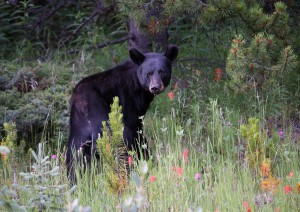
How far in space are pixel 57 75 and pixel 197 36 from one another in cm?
221

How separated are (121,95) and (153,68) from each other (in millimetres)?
444

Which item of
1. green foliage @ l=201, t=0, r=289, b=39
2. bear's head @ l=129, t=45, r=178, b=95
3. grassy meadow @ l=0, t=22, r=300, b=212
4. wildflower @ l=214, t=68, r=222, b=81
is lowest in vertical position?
grassy meadow @ l=0, t=22, r=300, b=212

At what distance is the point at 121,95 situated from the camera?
6.38 meters

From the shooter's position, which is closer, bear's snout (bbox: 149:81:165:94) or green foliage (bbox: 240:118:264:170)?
green foliage (bbox: 240:118:264:170)

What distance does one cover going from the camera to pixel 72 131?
6047 mm

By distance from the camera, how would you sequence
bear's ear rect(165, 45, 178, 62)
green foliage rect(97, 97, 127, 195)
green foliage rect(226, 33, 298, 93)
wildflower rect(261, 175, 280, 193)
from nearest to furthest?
green foliage rect(97, 97, 127, 195) → wildflower rect(261, 175, 280, 193) → green foliage rect(226, 33, 298, 93) → bear's ear rect(165, 45, 178, 62)

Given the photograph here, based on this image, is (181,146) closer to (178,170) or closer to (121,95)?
(121,95)

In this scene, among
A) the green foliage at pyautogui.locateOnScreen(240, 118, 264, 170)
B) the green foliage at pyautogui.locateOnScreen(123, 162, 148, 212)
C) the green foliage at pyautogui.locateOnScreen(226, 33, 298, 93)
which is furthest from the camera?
the green foliage at pyautogui.locateOnScreen(226, 33, 298, 93)

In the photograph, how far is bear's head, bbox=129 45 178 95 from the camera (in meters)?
6.14

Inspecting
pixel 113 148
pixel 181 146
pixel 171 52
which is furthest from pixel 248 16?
pixel 113 148

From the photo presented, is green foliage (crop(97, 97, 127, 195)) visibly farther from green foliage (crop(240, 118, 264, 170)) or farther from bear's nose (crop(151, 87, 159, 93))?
bear's nose (crop(151, 87, 159, 93))

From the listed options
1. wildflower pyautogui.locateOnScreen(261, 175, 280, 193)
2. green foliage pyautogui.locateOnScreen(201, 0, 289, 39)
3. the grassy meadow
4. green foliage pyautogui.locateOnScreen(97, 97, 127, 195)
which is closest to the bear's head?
the grassy meadow

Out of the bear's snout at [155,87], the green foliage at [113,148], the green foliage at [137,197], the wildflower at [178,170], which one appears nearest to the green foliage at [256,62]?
the bear's snout at [155,87]

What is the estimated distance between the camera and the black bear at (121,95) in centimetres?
604
